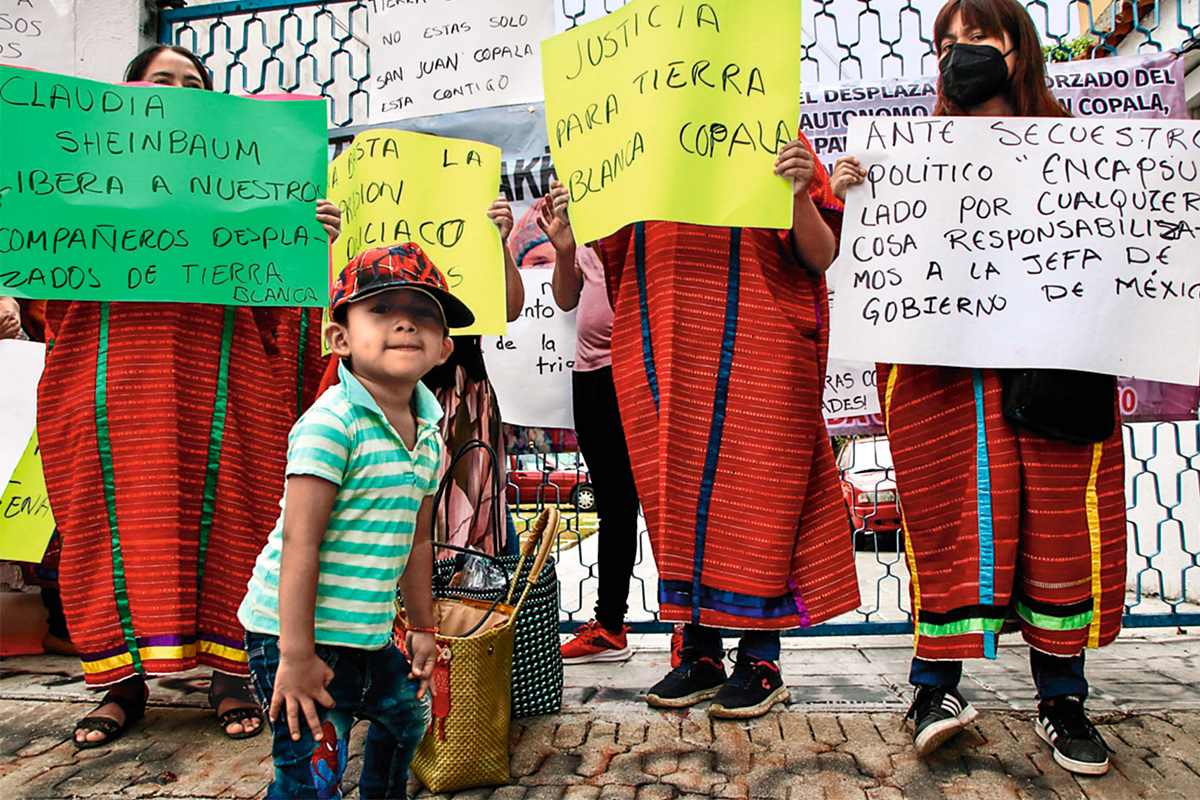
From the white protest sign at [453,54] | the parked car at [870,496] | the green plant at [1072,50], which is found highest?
the green plant at [1072,50]

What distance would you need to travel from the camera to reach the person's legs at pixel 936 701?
2.07 meters

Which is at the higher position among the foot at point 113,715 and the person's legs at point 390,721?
the person's legs at point 390,721

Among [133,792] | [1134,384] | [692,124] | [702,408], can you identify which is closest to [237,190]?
[692,124]

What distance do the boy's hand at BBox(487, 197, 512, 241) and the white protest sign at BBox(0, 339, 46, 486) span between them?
1479 millimetres

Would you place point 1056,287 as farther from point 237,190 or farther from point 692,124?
point 237,190

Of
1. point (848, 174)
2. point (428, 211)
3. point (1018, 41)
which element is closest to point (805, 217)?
point (848, 174)

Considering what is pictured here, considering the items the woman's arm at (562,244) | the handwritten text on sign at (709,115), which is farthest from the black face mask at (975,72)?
the woman's arm at (562,244)

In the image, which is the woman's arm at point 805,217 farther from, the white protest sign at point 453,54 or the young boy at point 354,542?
the white protest sign at point 453,54

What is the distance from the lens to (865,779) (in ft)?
6.49

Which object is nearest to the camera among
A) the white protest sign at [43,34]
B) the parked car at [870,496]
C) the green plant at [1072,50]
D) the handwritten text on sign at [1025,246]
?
the handwritten text on sign at [1025,246]

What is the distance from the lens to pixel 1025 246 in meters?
2.08

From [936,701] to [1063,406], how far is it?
819mm

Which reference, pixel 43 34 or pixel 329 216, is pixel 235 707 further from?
pixel 43 34

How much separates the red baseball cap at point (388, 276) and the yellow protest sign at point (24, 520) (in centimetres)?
178
